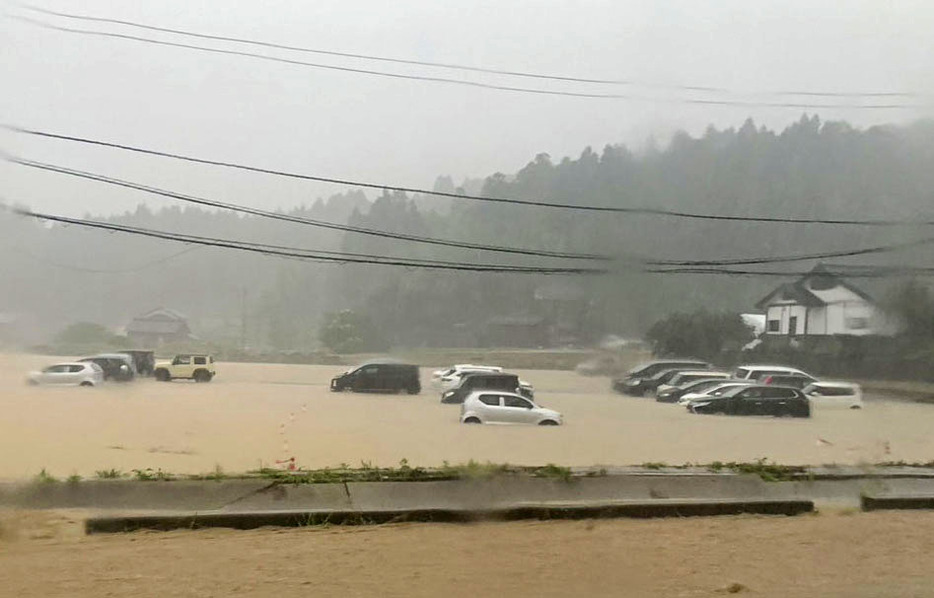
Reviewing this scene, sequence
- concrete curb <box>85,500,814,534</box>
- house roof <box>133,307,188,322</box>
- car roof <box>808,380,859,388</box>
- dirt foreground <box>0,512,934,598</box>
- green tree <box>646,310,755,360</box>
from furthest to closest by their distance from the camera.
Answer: car roof <box>808,380,859,388</box> → green tree <box>646,310,755,360</box> → house roof <box>133,307,188,322</box> → concrete curb <box>85,500,814,534</box> → dirt foreground <box>0,512,934,598</box>

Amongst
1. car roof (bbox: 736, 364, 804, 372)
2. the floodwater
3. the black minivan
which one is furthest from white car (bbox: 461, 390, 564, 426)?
car roof (bbox: 736, 364, 804, 372)

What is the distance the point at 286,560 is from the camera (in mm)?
7094

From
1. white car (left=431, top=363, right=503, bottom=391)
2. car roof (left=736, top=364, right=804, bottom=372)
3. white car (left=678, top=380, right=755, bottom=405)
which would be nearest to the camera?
white car (left=431, top=363, right=503, bottom=391)

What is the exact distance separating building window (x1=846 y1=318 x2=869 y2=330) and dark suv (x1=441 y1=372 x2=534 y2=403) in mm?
4879

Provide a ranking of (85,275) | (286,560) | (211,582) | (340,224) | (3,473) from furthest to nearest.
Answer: (340,224) < (85,275) < (3,473) < (286,560) < (211,582)

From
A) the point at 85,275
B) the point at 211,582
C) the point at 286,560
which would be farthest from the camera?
the point at 85,275

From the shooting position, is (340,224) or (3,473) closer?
(3,473)

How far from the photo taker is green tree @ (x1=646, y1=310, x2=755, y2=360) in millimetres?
12227

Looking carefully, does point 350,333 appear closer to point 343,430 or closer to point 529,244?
point 343,430

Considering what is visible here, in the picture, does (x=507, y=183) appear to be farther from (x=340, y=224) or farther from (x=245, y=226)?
(x=245, y=226)

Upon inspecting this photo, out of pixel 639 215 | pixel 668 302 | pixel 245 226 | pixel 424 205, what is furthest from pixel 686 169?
pixel 245 226

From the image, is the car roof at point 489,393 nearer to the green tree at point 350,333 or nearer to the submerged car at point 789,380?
the green tree at point 350,333

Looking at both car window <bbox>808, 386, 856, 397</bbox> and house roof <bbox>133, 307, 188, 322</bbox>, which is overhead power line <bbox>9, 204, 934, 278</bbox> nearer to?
house roof <bbox>133, 307, 188, 322</bbox>

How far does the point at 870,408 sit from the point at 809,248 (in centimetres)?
241
